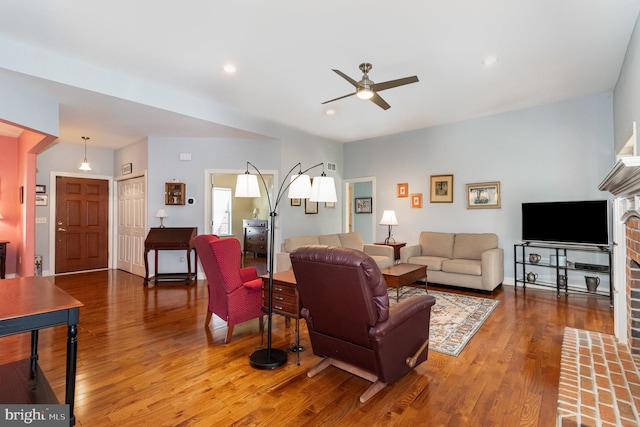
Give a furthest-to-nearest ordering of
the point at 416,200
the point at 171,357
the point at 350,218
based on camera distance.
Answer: the point at 350,218 < the point at 416,200 < the point at 171,357

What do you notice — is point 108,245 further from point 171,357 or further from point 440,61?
point 440,61

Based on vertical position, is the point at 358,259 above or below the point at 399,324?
above

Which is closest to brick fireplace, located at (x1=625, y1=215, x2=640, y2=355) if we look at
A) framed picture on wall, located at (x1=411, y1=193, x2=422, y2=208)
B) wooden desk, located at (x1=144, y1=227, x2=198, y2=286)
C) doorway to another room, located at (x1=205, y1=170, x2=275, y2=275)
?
framed picture on wall, located at (x1=411, y1=193, x2=422, y2=208)

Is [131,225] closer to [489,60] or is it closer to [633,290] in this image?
[489,60]

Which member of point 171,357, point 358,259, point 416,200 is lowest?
point 171,357

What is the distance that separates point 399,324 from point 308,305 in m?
0.65

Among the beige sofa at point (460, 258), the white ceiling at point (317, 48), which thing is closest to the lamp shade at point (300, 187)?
the white ceiling at point (317, 48)

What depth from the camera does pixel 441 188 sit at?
6.05 meters

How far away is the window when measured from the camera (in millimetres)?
9352

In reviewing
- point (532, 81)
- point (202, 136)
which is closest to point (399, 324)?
point (532, 81)

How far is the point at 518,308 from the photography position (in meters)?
4.05

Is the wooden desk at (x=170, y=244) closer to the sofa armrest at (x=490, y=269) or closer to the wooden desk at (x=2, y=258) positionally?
the wooden desk at (x=2, y=258)

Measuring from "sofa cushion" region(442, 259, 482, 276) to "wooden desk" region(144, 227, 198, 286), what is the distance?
13.8 feet

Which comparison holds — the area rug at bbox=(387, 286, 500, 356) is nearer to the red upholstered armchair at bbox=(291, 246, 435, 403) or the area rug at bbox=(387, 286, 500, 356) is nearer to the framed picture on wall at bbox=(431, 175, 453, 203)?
the red upholstered armchair at bbox=(291, 246, 435, 403)
